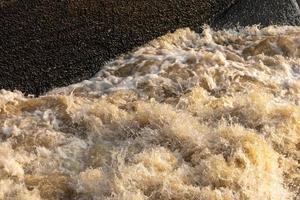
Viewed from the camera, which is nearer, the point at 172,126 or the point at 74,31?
the point at 172,126

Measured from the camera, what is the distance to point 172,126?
7.43 meters

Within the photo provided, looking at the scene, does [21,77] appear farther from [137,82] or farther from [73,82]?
[137,82]

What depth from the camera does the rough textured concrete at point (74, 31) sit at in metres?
8.38

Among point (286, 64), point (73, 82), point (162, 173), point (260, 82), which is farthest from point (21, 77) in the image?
point (286, 64)

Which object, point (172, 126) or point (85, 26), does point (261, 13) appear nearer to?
point (85, 26)

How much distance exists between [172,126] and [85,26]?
2.51 m

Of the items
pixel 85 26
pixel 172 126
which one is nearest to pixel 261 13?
pixel 85 26

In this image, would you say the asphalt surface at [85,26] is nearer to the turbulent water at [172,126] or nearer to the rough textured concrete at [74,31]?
the rough textured concrete at [74,31]

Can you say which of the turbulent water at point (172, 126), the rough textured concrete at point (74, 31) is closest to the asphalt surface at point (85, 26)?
the rough textured concrete at point (74, 31)

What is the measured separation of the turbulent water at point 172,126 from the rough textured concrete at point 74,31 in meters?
0.21

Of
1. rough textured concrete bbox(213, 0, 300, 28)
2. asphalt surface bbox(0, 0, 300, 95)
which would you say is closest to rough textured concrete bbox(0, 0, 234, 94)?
asphalt surface bbox(0, 0, 300, 95)

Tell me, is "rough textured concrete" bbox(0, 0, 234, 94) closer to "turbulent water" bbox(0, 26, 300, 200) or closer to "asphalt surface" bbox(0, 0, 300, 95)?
"asphalt surface" bbox(0, 0, 300, 95)

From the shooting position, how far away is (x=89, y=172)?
676 centimetres

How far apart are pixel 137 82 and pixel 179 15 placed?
1.55 m
